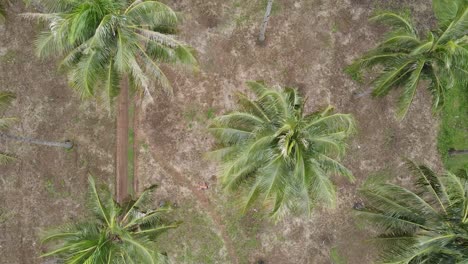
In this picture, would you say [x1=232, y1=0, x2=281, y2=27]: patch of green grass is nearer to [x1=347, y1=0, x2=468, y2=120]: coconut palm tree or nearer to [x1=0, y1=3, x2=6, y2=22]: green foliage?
[x1=347, y1=0, x2=468, y2=120]: coconut palm tree

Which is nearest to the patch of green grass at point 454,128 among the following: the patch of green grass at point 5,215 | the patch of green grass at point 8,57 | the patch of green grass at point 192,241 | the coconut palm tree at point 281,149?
the coconut palm tree at point 281,149

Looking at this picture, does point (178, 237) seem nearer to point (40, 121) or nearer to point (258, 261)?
point (258, 261)

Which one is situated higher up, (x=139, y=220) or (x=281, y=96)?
(x=281, y=96)

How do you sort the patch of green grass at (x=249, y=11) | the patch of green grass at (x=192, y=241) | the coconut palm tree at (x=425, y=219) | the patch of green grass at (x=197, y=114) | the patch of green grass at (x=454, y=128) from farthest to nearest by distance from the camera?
the patch of green grass at (x=249, y=11) → the patch of green grass at (x=454, y=128) → the patch of green grass at (x=197, y=114) → the patch of green grass at (x=192, y=241) → the coconut palm tree at (x=425, y=219)

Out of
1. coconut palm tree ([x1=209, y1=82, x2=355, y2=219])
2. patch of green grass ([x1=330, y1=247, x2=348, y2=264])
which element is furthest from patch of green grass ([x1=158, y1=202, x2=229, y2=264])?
coconut palm tree ([x1=209, y1=82, x2=355, y2=219])

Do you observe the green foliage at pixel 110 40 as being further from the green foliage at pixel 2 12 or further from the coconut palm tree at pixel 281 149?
the green foliage at pixel 2 12

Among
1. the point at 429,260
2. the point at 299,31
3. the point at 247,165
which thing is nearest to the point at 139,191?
Result: the point at 247,165

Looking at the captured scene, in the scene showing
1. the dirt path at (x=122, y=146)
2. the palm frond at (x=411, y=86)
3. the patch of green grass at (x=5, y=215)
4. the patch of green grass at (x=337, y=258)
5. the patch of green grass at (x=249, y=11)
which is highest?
the patch of green grass at (x=249, y=11)
